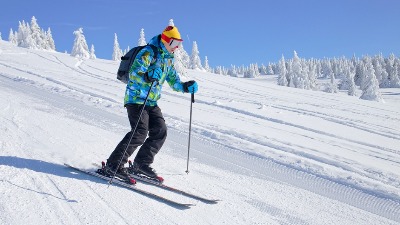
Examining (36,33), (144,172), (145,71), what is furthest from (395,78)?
(145,71)

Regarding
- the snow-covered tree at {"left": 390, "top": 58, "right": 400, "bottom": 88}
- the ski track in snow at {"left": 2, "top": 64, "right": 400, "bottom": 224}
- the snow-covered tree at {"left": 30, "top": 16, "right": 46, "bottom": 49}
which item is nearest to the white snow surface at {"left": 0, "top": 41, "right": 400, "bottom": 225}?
the ski track in snow at {"left": 2, "top": 64, "right": 400, "bottom": 224}

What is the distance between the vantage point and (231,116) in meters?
11.7

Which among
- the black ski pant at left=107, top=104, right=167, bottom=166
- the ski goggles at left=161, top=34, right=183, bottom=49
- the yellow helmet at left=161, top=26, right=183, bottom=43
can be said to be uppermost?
the yellow helmet at left=161, top=26, right=183, bottom=43

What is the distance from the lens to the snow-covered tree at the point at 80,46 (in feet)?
204

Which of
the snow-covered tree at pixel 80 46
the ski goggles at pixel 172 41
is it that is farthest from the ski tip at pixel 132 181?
the snow-covered tree at pixel 80 46

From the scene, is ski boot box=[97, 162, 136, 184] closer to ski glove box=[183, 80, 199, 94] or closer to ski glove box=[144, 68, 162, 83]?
ski glove box=[144, 68, 162, 83]

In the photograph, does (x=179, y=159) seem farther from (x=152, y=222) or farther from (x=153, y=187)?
(x=152, y=222)

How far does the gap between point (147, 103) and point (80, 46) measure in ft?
205

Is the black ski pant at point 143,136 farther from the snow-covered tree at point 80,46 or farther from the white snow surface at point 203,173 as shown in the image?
the snow-covered tree at point 80,46

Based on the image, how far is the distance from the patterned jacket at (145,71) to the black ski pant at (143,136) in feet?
0.39

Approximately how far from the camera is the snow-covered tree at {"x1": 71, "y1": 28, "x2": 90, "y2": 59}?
204 ft

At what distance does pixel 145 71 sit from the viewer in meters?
4.52

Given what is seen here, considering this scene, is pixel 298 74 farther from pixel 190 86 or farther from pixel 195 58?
pixel 190 86

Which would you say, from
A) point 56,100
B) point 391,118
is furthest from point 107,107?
point 391,118
